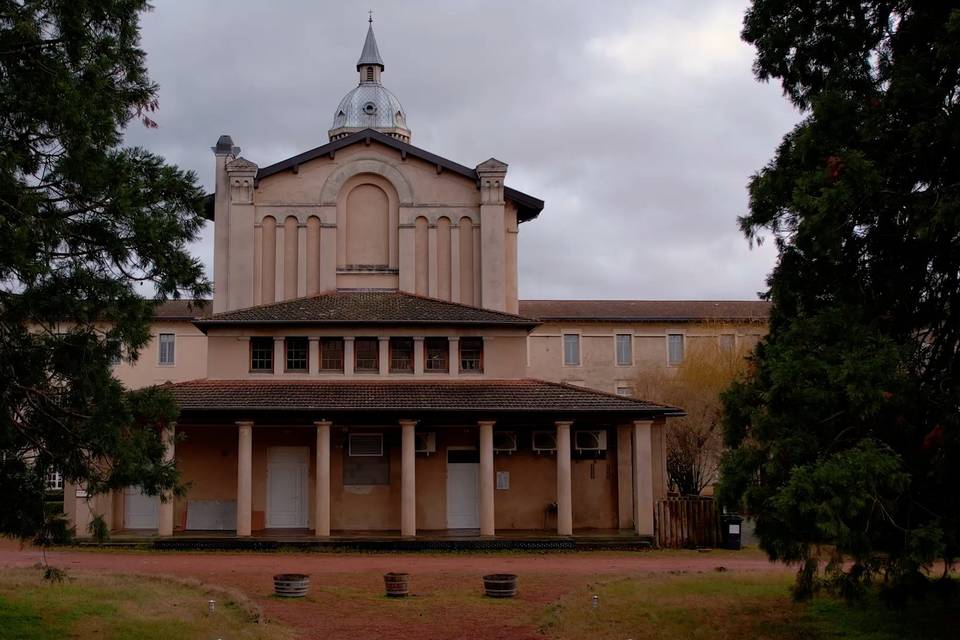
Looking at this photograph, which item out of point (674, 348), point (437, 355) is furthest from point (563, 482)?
point (674, 348)

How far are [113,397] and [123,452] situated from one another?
0.75m

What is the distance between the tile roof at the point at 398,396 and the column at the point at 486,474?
34.0 inches

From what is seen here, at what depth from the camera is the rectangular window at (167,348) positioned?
58.0m

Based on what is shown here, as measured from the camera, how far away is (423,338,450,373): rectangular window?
105 ft

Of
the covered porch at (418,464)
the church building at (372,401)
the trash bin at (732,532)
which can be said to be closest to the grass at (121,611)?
the church building at (372,401)

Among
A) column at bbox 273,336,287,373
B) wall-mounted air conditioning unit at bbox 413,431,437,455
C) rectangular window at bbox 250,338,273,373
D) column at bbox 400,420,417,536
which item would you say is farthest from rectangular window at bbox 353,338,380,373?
column at bbox 400,420,417,536

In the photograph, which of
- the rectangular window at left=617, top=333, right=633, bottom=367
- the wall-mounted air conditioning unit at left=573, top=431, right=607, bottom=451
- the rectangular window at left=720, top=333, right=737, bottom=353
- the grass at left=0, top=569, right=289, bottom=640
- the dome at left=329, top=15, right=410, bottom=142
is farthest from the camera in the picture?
the dome at left=329, top=15, right=410, bottom=142

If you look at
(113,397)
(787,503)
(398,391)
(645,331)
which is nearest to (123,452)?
(113,397)

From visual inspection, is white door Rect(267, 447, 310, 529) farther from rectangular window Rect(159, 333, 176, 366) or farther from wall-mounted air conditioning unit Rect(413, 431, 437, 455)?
rectangular window Rect(159, 333, 176, 366)

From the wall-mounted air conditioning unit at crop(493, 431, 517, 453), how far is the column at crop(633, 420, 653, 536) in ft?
12.4

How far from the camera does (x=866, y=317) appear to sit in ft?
46.3

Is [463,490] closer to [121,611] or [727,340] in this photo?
[121,611]

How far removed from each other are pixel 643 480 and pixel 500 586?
11.5 metres

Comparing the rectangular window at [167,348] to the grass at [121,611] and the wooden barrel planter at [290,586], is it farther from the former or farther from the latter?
the wooden barrel planter at [290,586]
